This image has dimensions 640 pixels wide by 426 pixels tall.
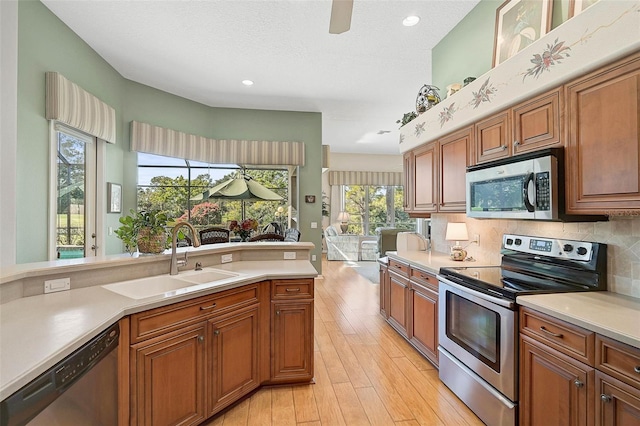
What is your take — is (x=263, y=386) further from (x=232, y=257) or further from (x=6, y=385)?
(x=6, y=385)

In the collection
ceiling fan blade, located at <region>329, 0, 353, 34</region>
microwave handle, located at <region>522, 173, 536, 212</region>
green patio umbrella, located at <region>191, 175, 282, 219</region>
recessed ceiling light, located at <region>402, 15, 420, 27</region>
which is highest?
recessed ceiling light, located at <region>402, 15, 420, 27</region>

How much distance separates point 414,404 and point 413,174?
2.44m

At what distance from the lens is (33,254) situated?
302cm

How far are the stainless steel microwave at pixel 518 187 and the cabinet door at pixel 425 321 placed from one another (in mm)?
839

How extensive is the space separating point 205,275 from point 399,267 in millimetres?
2034

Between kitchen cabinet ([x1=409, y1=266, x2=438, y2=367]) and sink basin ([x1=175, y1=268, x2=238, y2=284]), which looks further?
kitchen cabinet ([x1=409, y1=266, x2=438, y2=367])

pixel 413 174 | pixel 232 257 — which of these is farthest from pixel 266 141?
pixel 232 257

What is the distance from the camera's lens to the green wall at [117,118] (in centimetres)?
288

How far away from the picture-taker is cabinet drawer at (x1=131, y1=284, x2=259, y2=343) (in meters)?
1.61

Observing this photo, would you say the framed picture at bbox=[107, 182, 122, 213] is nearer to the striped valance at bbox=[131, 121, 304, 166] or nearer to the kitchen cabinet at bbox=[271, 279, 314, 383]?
the striped valance at bbox=[131, 121, 304, 166]

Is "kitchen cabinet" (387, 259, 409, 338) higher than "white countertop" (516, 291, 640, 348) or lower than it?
lower

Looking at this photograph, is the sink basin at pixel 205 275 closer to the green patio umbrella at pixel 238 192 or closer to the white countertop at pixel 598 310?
the green patio umbrella at pixel 238 192

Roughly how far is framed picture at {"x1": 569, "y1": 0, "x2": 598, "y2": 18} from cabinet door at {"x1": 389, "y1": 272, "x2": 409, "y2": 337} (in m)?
2.42

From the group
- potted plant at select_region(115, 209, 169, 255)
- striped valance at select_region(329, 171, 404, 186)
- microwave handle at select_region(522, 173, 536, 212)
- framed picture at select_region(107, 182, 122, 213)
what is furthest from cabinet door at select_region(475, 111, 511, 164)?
striped valance at select_region(329, 171, 404, 186)
